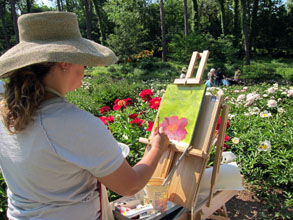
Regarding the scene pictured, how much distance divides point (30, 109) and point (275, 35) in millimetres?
31526

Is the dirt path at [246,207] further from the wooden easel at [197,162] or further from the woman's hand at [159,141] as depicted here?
the woman's hand at [159,141]

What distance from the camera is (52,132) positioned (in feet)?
3.06

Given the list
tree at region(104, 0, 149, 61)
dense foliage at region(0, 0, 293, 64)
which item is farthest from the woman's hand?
tree at region(104, 0, 149, 61)

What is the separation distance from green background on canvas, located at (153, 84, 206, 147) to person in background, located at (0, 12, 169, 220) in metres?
0.82

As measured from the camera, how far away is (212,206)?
195 cm

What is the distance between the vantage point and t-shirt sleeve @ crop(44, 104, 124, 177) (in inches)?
36.8

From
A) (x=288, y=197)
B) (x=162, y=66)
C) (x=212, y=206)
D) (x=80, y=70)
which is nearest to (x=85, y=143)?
(x=80, y=70)

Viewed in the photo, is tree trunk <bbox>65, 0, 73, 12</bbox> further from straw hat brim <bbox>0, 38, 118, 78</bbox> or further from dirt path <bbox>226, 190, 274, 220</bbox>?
straw hat brim <bbox>0, 38, 118, 78</bbox>

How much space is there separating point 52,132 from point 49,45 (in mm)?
335

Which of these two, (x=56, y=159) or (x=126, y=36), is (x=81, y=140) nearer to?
(x=56, y=159)

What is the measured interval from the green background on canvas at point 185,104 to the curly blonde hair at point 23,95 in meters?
1.13

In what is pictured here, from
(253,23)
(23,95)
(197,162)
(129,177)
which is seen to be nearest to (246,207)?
(197,162)

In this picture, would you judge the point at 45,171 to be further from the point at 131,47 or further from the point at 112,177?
the point at 131,47

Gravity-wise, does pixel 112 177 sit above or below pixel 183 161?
above
